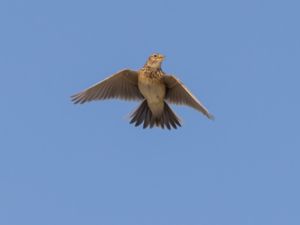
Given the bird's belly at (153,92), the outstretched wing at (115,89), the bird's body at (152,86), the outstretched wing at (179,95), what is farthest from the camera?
the outstretched wing at (115,89)

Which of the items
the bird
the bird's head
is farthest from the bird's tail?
the bird's head

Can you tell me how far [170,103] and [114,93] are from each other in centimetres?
186

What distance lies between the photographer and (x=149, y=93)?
1196 inches

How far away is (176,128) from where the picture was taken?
3133 cm

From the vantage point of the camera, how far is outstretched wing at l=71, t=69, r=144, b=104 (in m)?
31.1

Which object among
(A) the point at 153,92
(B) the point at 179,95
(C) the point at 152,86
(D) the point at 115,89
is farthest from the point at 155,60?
(D) the point at 115,89

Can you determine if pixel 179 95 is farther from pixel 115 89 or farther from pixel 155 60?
pixel 115 89

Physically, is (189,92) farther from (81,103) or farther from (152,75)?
(81,103)

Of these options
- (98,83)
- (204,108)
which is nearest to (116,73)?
(98,83)

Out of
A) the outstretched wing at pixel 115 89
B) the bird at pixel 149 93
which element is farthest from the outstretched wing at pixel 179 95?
the outstretched wing at pixel 115 89

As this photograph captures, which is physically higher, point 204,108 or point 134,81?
point 134,81

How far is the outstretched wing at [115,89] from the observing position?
31.1 metres

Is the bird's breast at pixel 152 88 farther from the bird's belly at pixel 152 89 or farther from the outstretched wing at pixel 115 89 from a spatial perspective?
the outstretched wing at pixel 115 89

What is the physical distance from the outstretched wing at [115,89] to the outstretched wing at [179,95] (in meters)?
1.07
